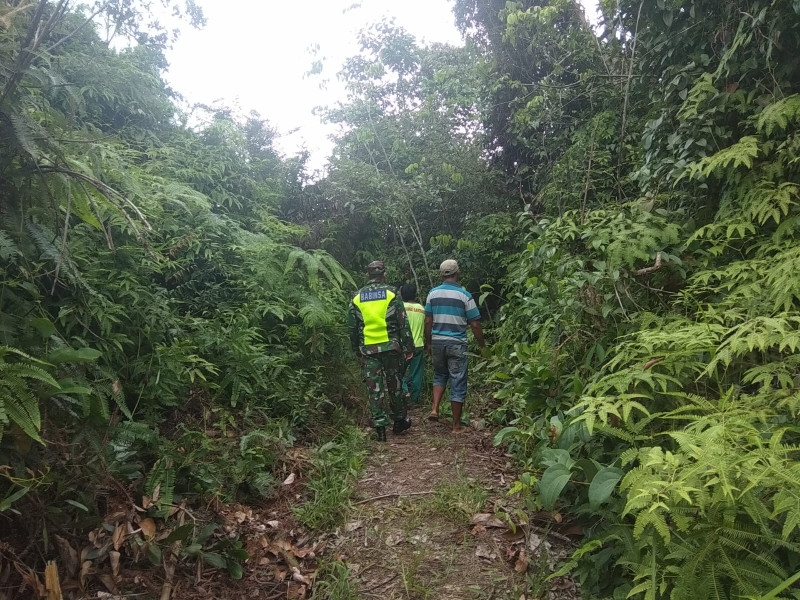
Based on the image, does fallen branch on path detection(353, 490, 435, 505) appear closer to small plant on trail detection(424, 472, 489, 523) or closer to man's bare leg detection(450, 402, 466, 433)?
small plant on trail detection(424, 472, 489, 523)

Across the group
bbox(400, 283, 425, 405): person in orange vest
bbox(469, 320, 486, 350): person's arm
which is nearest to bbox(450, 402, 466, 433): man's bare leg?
bbox(469, 320, 486, 350): person's arm

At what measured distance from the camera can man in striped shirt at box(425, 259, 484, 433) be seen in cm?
579

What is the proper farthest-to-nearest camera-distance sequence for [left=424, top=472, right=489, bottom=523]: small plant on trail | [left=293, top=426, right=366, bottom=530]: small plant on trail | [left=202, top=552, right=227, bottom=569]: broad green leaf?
[left=293, top=426, right=366, bottom=530]: small plant on trail, [left=424, top=472, right=489, bottom=523]: small plant on trail, [left=202, top=552, right=227, bottom=569]: broad green leaf

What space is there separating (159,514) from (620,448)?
2888 millimetres

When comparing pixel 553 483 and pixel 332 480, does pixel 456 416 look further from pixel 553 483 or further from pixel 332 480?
pixel 553 483

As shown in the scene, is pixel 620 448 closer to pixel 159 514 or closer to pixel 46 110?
pixel 159 514

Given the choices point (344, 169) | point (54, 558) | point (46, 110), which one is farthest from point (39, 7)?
point (344, 169)

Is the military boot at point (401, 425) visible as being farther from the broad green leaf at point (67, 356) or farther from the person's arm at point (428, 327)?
the broad green leaf at point (67, 356)

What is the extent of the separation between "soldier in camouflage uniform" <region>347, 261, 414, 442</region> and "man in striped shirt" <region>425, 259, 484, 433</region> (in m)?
0.35

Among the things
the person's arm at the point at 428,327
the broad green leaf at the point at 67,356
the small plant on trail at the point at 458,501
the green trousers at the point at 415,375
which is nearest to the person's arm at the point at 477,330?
the person's arm at the point at 428,327

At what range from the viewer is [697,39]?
4949 millimetres

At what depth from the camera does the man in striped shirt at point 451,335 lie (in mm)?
5785

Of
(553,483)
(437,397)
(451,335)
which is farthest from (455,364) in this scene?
(553,483)

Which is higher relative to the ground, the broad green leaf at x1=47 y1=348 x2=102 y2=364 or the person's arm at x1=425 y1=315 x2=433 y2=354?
the broad green leaf at x1=47 y1=348 x2=102 y2=364
